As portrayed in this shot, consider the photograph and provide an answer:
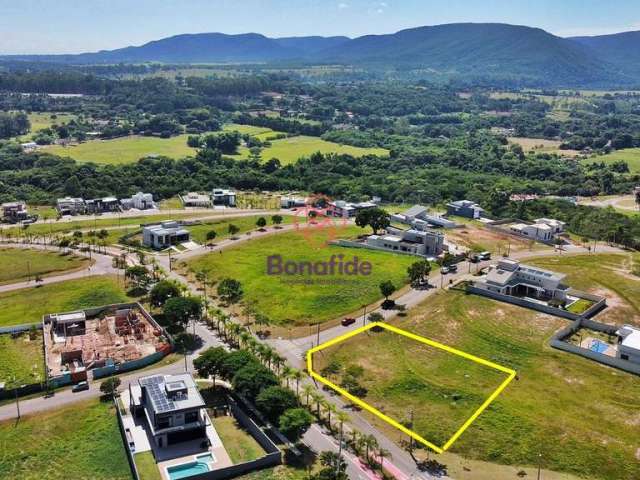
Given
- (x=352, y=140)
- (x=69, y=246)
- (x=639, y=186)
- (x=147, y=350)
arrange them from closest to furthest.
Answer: (x=147, y=350), (x=69, y=246), (x=639, y=186), (x=352, y=140)

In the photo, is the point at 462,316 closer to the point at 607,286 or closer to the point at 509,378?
the point at 509,378

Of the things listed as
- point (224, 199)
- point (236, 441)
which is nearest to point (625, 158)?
point (224, 199)

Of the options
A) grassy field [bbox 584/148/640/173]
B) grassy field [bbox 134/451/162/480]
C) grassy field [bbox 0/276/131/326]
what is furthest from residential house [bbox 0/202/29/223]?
grassy field [bbox 584/148/640/173]

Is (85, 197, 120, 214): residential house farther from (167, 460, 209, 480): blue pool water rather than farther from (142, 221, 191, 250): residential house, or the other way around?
(167, 460, 209, 480): blue pool water

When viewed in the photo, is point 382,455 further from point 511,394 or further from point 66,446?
point 66,446

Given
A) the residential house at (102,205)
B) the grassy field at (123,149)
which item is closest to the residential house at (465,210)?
the residential house at (102,205)

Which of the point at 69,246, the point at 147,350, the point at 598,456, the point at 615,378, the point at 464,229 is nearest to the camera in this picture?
the point at 598,456

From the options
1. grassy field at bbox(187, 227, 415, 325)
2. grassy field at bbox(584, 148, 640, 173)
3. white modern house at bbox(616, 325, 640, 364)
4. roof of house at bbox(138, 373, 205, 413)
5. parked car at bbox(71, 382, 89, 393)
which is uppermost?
grassy field at bbox(584, 148, 640, 173)

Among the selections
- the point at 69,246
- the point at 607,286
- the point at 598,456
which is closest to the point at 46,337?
the point at 69,246
